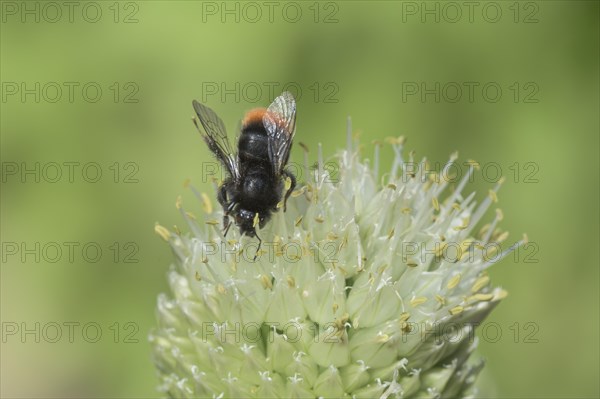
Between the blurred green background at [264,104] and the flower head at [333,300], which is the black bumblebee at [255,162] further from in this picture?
the blurred green background at [264,104]

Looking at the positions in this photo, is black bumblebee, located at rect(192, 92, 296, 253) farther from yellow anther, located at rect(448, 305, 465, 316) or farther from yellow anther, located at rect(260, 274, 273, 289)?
yellow anther, located at rect(448, 305, 465, 316)

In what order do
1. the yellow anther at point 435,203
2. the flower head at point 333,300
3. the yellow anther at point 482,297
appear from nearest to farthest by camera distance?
the flower head at point 333,300
the yellow anther at point 482,297
the yellow anther at point 435,203

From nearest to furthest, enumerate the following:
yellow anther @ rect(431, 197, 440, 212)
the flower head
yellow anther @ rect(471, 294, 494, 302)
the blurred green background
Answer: the flower head → yellow anther @ rect(471, 294, 494, 302) → yellow anther @ rect(431, 197, 440, 212) → the blurred green background

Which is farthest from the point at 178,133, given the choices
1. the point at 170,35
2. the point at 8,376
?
the point at 8,376

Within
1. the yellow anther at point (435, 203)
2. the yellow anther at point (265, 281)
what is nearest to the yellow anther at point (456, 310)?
the yellow anther at point (435, 203)

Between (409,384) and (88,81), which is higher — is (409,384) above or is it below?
below

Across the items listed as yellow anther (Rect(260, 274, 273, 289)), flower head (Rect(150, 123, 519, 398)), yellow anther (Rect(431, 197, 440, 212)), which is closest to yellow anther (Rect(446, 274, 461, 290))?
flower head (Rect(150, 123, 519, 398))

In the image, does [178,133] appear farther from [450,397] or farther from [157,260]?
[450,397]
